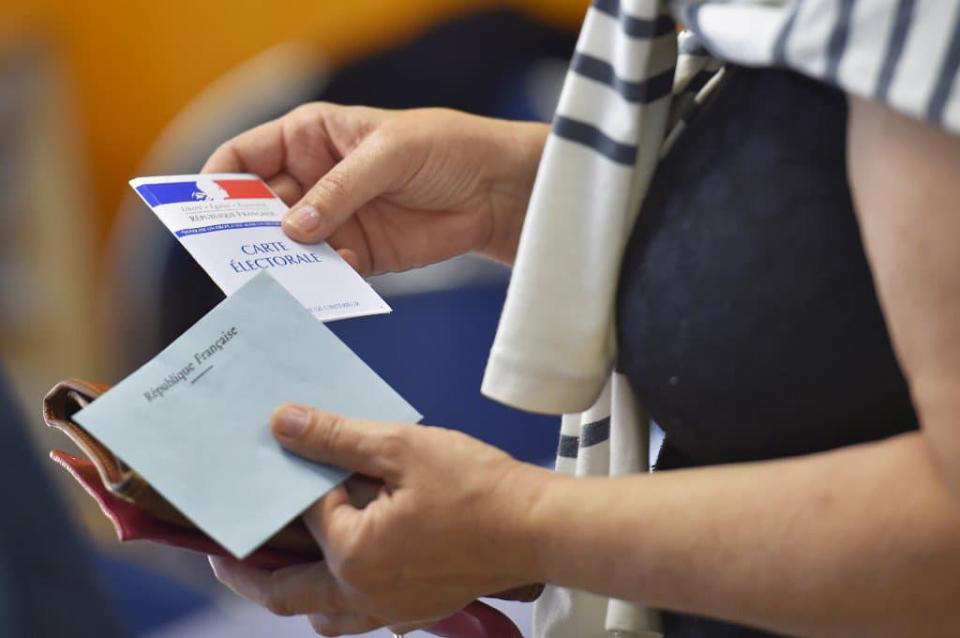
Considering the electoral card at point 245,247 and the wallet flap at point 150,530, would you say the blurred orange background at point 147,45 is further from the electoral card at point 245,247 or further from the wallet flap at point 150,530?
the wallet flap at point 150,530

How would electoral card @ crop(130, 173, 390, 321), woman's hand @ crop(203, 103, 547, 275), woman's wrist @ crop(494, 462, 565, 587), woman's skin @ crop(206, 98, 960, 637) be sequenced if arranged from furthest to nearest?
woman's hand @ crop(203, 103, 547, 275)
electoral card @ crop(130, 173, 390, 321)
woman's wrist @ crop(494, 462, 565, 587)
woman's skin @ crop(206, 98, 960, 637)

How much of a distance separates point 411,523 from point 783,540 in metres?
0.21

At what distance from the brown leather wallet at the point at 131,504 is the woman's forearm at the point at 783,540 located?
0.14m

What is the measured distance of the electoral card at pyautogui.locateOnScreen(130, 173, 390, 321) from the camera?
90cm

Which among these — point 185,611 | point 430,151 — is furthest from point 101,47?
point 430,151

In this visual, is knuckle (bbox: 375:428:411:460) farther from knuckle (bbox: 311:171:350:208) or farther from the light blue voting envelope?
knuckle (bbox: 311:171:350:208)

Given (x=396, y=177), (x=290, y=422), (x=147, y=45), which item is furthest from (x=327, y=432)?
(x=147, y=45)

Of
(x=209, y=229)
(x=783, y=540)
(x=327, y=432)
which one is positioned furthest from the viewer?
(x=209, y=229)

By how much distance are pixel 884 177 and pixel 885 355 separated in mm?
116

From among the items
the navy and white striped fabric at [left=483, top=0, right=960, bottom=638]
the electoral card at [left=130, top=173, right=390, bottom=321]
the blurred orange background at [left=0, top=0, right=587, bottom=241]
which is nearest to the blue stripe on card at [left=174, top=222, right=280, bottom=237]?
the electoral card at [left=130, top=173, right=390, bottom=321]

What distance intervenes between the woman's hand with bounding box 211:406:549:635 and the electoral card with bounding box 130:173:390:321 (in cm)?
16

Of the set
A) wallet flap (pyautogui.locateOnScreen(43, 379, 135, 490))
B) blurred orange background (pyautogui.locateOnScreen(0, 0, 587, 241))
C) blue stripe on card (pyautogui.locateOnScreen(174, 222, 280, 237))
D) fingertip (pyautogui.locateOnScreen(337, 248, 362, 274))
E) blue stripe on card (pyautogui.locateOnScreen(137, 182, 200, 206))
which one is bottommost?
blurred orange background (pyautogui.locateOnScreen(0, 0, 587, 241))

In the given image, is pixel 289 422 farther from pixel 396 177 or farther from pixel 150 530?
pixel 396 177

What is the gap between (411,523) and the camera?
0.71 m
